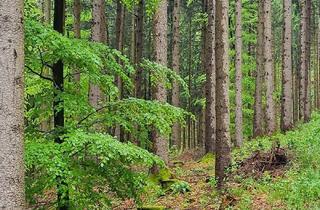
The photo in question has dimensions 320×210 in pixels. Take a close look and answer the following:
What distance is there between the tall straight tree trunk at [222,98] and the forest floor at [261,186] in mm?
317

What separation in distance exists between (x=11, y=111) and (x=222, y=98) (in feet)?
24.6

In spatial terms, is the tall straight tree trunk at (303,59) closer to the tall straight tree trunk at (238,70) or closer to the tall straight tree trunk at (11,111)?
the tall straight tree trunk at (238,70)

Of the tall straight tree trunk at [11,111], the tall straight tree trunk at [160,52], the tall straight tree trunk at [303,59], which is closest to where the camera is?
the tall straight tree trunk at [11,111]

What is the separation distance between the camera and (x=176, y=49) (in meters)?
25.2

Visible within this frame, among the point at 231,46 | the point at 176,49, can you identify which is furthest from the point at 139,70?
the point at 231,46

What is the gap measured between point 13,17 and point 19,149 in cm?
140

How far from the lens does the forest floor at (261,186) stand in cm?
953

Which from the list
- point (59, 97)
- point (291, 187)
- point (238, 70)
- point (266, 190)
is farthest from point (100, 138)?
point (238, 70)

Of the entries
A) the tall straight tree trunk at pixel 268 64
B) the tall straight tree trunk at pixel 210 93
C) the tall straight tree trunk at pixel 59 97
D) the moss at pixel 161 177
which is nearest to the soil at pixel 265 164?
the moss at pixel 161 177

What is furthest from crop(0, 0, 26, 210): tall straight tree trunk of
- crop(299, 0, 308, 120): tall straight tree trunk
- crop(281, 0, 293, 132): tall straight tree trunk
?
crop(299, 0, 308, 120): tall straight tree trunk

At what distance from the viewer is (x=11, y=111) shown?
16.0 feet

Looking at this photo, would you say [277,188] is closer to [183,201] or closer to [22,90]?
[183,201]

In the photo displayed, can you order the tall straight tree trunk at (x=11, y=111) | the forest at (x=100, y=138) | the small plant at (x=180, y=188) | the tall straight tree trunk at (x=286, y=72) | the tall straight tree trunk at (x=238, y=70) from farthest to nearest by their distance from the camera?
the tall straight tree trunk at (x=238, y=70) → the tall straight tree trunk at (x=286, y=72) → the small plant at (x=180, y=188) → the forest at (x=100, y=138) → the tall straight tree trunk at (x=11, y=111)

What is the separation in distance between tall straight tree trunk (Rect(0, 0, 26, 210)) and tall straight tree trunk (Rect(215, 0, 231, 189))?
7.31 meters
